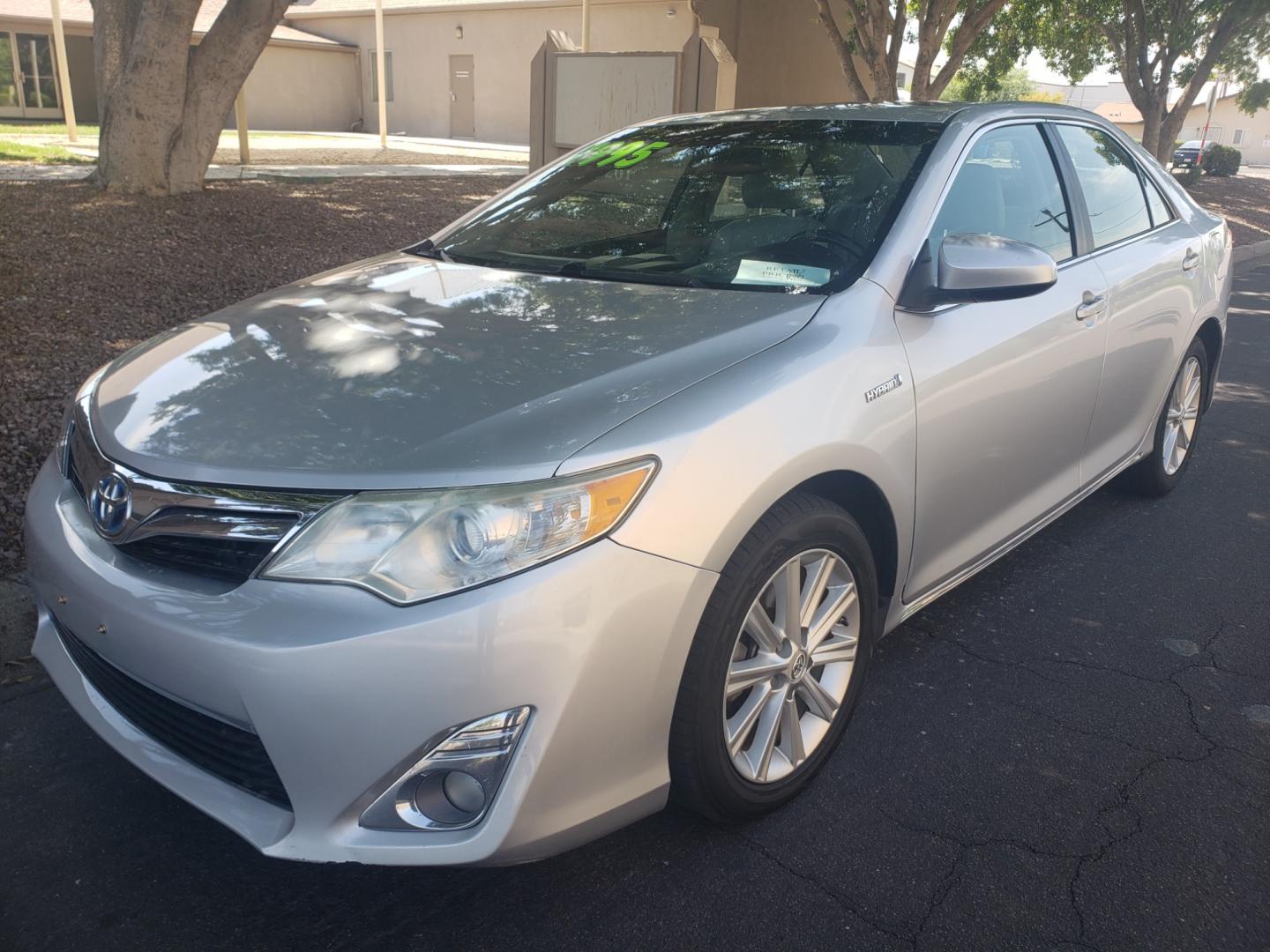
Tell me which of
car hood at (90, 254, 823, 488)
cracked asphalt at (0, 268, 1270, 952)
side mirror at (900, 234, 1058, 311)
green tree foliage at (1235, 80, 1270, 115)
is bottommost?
cracked asphalt at (0, 268, 1270, 952)

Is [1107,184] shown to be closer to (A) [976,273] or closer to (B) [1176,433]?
(B) [1176,433]

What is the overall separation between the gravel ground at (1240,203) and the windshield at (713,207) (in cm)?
1489

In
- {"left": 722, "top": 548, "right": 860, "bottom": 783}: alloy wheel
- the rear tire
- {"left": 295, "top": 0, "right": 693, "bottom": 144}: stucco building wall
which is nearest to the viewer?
{"left": 722, "top": 548, "right": 860, "bottom": 783}: alloy wheel

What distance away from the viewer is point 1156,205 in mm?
4469

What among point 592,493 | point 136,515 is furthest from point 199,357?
point 592,493

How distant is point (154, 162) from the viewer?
942cm

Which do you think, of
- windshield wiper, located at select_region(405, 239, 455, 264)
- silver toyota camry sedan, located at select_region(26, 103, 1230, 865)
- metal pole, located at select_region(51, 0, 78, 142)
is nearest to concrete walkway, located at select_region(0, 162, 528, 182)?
metal pole, located at select_region(51, 0, 78, 142)

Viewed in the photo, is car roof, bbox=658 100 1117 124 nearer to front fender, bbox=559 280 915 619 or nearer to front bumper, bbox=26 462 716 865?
front fender, bbox=559 280 915 619

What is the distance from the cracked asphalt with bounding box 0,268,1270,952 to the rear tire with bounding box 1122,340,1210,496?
4.50 ft

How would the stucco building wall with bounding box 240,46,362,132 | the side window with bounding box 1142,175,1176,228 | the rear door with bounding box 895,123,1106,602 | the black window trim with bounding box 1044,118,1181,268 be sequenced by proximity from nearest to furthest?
the rear door with bounding box 895,123,1106,602
the black window trim with bounding box 1044,118,1181,268
the side window with bounding box 1142,175,1176,228
the stucco building wall with bounding box 240,46,362,132

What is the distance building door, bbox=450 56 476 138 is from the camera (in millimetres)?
29656

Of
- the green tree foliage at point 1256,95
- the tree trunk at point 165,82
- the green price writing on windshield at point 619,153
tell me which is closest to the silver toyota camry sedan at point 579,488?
the green price writing on windshield at point 619,153

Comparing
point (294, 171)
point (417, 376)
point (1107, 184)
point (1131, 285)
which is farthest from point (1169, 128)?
point (417, 376)

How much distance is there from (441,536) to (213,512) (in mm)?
511
